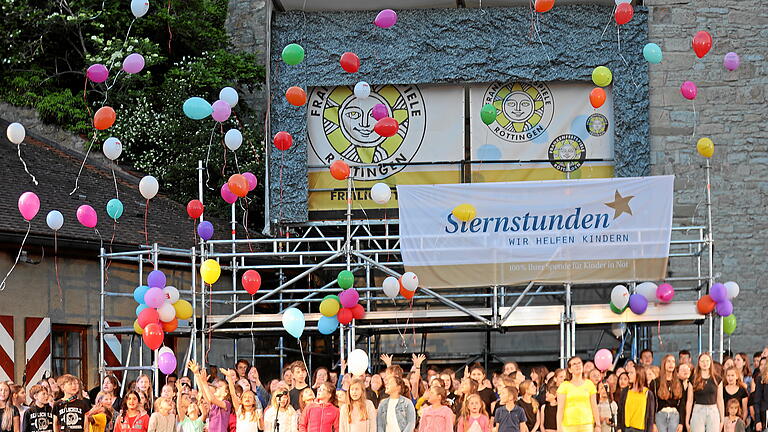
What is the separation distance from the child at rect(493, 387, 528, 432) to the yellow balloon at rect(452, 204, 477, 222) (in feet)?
15.4

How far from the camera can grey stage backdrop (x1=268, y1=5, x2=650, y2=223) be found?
2305 cm

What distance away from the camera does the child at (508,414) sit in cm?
1416

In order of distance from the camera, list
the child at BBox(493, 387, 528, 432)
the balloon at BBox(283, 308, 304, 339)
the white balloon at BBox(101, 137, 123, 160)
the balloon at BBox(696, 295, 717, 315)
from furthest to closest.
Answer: the white balloon at BBox(101, 137, 123, 160), the balloon at BBox(696, 295, 717, 315), the balloon at BBox(283, 308, 304, 339), the child at BBox(493, 387, 528, 432)

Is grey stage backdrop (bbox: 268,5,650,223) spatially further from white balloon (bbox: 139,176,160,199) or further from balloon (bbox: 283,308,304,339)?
balloon (bbox: 283,308,304,339)

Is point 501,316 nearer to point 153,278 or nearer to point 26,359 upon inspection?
point 153,278

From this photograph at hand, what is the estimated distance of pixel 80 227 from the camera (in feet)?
65.1

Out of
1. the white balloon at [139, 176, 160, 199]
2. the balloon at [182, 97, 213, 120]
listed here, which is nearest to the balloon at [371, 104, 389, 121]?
the balloon at [182, 97, 213, 120]

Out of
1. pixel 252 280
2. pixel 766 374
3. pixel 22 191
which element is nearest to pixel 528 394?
pixel 766 374

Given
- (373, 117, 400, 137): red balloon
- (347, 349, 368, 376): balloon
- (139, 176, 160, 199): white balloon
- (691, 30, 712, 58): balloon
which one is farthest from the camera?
(373, 117, 400, 137): red balloon

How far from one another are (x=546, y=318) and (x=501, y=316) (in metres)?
0.61

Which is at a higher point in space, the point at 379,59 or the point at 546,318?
the point at 379,59

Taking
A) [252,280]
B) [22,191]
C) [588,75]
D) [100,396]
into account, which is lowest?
[100,396]

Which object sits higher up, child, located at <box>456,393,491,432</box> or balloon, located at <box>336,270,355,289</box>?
balloon, located at <box>336,270,355,289</box>

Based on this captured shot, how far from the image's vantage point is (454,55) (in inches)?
920
